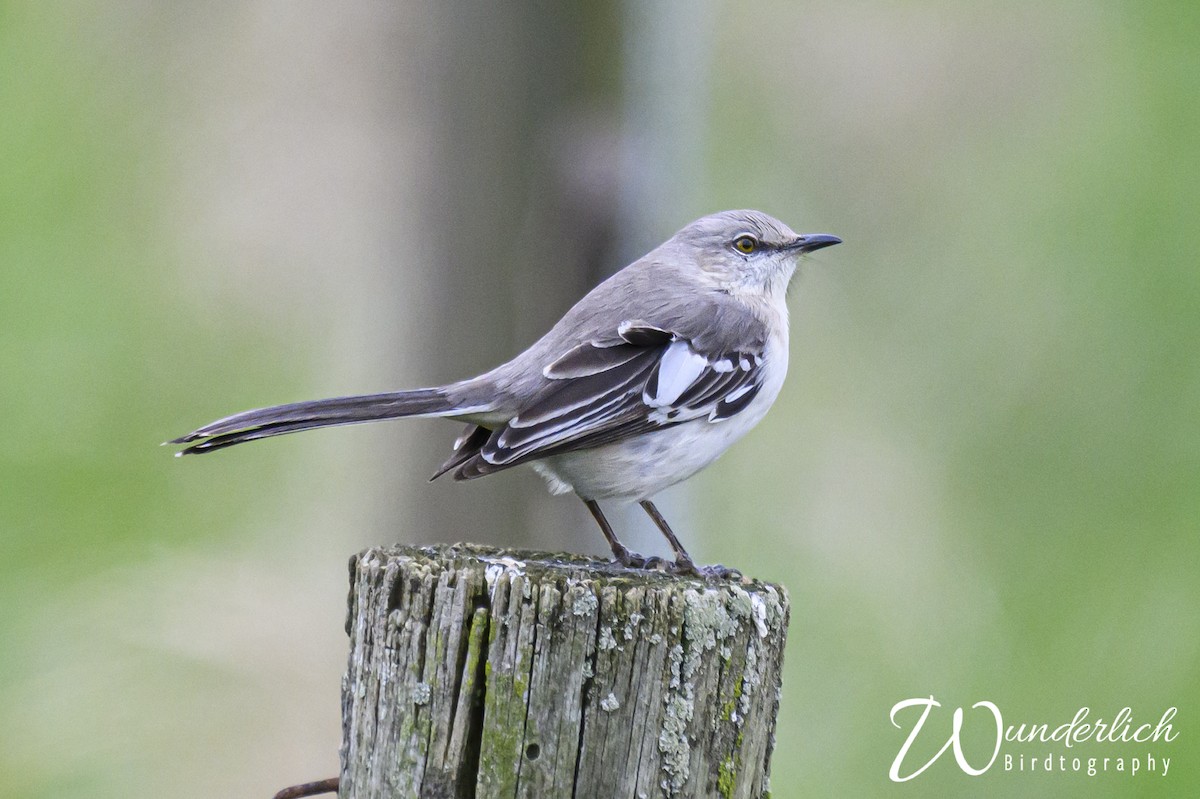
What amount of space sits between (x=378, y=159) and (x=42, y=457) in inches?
116

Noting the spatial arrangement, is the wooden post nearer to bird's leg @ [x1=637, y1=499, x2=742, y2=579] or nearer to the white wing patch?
bird's leg @ [x1=637, y1=499, x2=742, y2=579]

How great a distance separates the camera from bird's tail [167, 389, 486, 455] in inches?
123

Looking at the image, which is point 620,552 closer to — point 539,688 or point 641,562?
point 641,562

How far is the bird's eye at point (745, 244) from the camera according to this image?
4711 millimetres

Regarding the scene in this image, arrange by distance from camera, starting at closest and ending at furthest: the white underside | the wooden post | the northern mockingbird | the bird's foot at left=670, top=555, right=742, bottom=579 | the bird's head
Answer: the wooden post → the bird's foot at left=670, top=555, right=742, bottom=579 → the northern mockingbird → the white underside → the bird's head

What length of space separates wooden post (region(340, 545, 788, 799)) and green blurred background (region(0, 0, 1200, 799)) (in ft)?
7.54

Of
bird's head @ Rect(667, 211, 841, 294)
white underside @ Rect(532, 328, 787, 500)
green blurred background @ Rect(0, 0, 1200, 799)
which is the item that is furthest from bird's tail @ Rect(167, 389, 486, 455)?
bird's head @ Rect(667, 211, 841, 294)

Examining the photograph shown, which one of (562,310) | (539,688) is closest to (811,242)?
(562,310)

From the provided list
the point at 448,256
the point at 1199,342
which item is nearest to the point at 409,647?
the point at 448,256

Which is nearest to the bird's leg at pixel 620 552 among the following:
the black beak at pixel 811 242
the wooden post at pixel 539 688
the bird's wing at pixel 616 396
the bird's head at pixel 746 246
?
the bird's wing at pixel 616 396

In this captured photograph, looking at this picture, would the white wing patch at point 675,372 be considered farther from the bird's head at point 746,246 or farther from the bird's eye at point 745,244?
the bird's eye at point 745,244

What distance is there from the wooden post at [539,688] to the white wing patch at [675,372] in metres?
1.37

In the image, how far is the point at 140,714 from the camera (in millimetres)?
5820

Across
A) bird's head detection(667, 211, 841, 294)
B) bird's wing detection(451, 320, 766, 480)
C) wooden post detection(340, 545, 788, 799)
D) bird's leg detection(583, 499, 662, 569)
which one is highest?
bird's head detection(667, 211, 841, 294)
